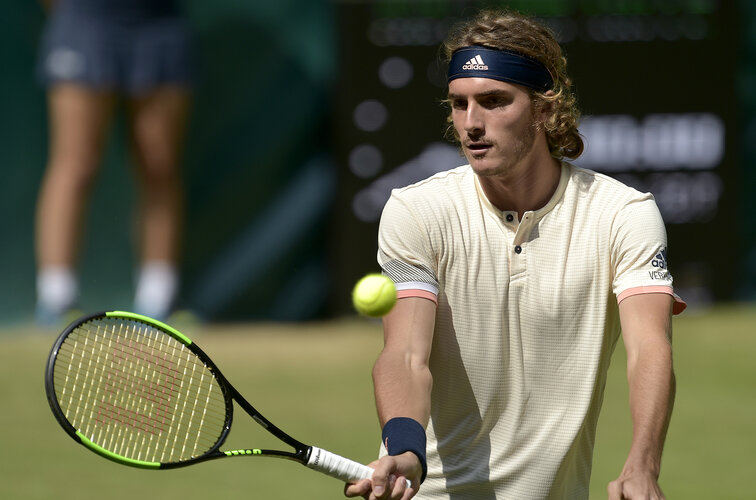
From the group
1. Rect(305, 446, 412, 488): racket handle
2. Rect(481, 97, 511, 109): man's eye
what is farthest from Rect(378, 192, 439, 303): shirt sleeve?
Rect(305, 446, 412, 488): racket handle

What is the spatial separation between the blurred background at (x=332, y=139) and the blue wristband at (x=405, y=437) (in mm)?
6313

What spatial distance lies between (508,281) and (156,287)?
20.5ft

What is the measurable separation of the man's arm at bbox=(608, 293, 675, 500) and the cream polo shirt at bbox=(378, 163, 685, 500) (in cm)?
17

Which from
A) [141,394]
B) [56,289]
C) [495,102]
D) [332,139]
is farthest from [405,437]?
[332,139]

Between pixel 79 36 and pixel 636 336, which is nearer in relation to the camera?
pixel 636 336

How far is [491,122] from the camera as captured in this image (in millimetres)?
3330

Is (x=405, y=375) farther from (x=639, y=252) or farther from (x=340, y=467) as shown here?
(x=639, y=252)

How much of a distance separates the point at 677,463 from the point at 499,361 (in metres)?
3.20

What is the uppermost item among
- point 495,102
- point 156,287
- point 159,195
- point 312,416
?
point 495,102

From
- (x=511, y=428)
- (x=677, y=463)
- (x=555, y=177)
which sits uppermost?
(x=555, y=177)

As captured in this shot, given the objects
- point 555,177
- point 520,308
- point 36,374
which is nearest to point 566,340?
point 520,308

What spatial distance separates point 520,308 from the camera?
336cm

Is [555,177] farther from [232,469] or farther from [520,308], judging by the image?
[232,469]

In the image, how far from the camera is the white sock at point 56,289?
908 centimetres
